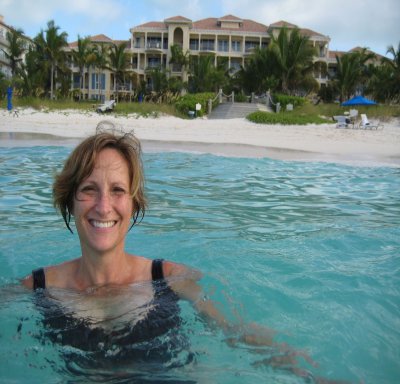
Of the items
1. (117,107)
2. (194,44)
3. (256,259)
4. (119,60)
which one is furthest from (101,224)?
(194,44)

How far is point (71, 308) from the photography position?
257 centimetres

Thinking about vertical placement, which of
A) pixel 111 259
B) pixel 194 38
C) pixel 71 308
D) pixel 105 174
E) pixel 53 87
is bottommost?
pixel 71 308

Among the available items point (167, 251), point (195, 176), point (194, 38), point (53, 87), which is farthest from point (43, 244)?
point (194, 38)

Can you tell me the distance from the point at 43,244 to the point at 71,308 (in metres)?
2.62

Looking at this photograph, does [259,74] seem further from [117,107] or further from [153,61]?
[153,61]

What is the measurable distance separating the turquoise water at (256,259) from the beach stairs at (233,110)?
2256 centimetres

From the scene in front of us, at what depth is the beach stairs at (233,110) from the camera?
3209 centimetres

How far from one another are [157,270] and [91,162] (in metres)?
0.78

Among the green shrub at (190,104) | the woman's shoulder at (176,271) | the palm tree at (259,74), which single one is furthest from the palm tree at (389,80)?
the woman's shoulder at (176,271)

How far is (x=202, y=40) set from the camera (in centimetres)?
5925

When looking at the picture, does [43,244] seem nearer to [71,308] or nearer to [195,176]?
[71,308]

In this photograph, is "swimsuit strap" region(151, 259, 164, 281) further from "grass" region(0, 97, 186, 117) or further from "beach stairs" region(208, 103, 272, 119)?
"beach stairs" region(208, 103, 272, 119)

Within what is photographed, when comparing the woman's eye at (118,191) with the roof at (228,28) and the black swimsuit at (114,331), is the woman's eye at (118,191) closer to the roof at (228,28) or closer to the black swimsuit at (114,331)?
the black swimsuit at (114,331)

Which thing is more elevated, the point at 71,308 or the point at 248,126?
the point at 248,126
